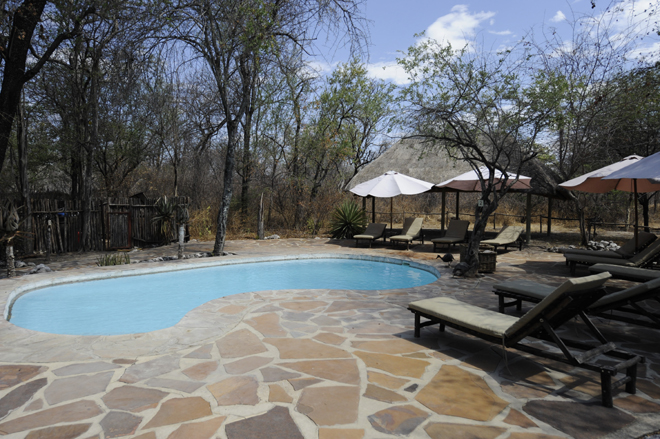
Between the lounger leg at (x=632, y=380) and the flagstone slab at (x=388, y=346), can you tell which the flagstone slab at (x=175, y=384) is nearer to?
the flagstone slab at (x=388, y=346)

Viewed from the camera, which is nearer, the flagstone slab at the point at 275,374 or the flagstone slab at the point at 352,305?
the flagstone slab at the point at 275,374

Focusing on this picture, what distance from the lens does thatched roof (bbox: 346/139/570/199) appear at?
504 inches

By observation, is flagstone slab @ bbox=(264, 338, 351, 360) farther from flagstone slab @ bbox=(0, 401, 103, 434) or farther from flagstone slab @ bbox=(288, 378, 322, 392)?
flagstone slab @ bbox=(0, 401, 103, 434)

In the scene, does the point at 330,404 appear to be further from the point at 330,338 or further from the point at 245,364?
the point at 330,338

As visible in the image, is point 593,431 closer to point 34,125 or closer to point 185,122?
point 185,122

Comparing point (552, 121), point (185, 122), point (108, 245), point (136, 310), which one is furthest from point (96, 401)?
point (185, 122)

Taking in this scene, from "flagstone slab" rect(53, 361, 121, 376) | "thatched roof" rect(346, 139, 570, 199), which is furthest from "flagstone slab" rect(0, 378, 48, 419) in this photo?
"thatched roof" rect(346, 139, 570, 199)

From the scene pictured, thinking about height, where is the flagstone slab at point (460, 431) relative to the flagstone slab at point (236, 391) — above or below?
below

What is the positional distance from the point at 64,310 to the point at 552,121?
9120mm

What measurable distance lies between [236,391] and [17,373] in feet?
6.22

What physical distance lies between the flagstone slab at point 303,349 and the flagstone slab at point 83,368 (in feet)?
4.68

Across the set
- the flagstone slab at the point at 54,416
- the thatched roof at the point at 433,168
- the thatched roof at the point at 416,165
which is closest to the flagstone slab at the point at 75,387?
the flagstone slab at the point at 54,416

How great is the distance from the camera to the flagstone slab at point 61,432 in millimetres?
2420

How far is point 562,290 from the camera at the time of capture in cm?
298
